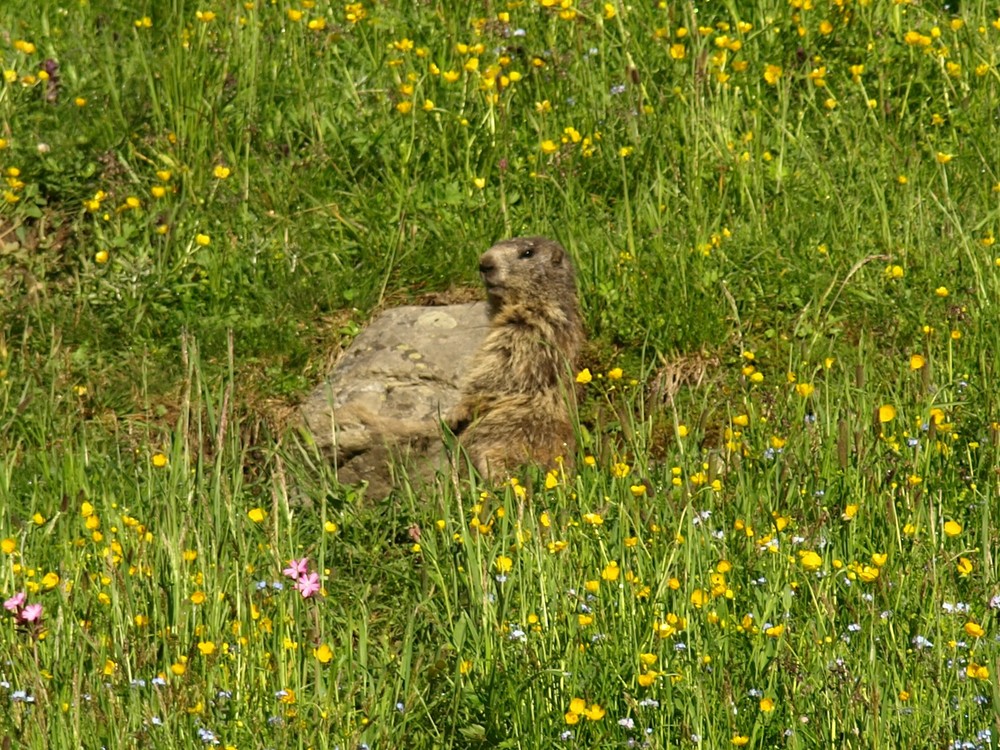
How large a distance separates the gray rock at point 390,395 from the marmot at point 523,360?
0.16 meters

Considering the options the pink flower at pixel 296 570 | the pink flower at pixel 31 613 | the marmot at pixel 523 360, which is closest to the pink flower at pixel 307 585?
the pink flower at pixel 296 570

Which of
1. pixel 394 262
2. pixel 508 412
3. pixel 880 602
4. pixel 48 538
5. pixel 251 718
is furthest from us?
pixel 394 262

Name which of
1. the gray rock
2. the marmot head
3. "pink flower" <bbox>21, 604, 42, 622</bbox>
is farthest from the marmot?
"pink flower" <bbox>21, 604, 42, 622</bbox>

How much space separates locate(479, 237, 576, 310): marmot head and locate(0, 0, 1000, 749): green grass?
30cm

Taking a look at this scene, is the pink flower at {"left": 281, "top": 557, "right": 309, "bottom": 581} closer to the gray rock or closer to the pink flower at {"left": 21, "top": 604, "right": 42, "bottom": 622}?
the pink flower at {"left": 21, "top": 604, "right": 42, "bottom": 622}

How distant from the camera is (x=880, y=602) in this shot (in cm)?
439

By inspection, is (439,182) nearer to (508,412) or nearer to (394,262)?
(394,262)

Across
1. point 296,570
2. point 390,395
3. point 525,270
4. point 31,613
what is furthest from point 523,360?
point 31,613

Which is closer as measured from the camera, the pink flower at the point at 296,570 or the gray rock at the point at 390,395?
the pink flower at the point at 296,570

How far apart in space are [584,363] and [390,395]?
3.08 ft

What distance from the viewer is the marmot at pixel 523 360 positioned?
6.66 meters

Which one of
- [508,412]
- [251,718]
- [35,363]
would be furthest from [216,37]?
[251,718]

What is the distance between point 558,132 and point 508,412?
184 cm

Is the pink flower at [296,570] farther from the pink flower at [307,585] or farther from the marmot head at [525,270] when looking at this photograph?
→ the marmot head at [525,270]
